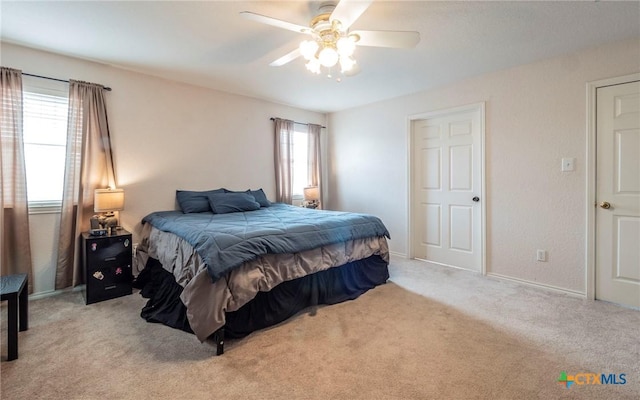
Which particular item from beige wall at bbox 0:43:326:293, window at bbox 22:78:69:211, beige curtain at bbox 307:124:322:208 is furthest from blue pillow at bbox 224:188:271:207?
window at bbox 22:78:69:211

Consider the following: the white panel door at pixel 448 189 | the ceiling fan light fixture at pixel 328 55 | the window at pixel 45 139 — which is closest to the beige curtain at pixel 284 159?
the white panel door at pixel 448 189

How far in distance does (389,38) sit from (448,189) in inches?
96.5

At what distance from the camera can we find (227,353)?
191 cm

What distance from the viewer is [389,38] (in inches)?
79.4

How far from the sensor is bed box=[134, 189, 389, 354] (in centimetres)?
193

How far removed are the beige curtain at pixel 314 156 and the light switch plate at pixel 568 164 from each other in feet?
10.7

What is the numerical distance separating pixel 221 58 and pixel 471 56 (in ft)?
8.20

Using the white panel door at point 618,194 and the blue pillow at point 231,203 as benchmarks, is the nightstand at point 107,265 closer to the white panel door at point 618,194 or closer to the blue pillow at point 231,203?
the blue pillow at point 231,203

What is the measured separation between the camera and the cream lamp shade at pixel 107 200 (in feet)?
9.27

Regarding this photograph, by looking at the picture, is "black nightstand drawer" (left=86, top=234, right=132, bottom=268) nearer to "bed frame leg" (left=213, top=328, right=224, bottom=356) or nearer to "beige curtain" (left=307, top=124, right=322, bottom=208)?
"bed frame leg" (left=213, top=328, right=224, bottom=356)

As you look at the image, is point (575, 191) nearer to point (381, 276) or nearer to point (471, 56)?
point (471, 56)

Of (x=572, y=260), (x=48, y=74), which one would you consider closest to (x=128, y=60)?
(x=48, y=74)

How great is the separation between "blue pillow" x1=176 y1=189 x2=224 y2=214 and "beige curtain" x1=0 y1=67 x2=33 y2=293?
1.34 m

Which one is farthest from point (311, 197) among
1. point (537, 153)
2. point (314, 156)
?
point (537, 153)
